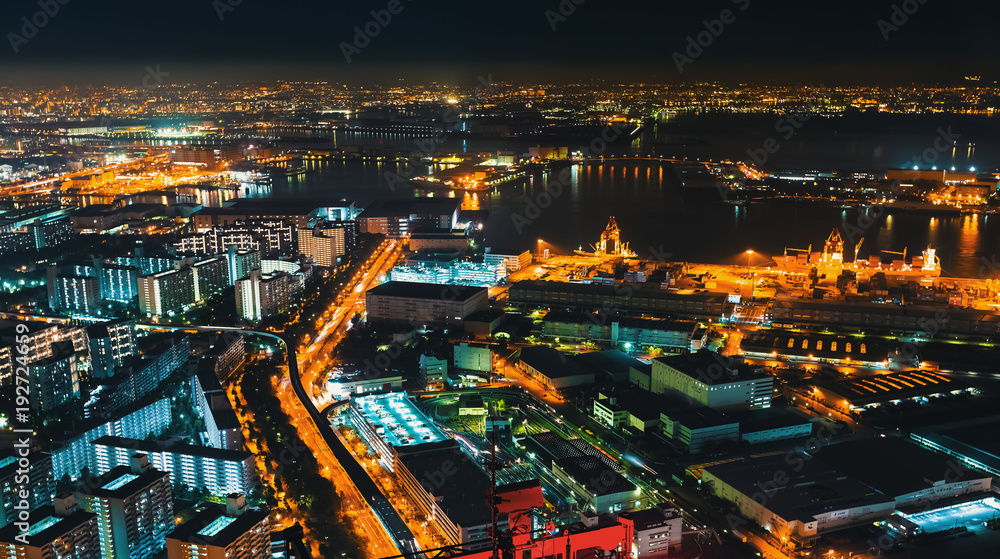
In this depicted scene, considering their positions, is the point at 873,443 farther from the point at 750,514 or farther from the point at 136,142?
the point at 136,142

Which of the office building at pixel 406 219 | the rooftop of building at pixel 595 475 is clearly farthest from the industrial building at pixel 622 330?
the office building at pixel 406 219

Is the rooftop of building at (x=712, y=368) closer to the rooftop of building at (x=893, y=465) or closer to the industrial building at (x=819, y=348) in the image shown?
the industrial building at (x=819, y=348)

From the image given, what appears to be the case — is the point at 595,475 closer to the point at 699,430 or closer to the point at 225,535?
the point at 699,430

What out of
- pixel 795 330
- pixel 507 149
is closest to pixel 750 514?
pixel 795 330

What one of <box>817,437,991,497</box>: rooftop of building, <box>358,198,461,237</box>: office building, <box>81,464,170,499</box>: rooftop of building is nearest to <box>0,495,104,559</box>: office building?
<box>81,464,170,499</box>: rooftop of building

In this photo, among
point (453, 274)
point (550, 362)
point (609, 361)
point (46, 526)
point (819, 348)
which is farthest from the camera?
point (453, 274)

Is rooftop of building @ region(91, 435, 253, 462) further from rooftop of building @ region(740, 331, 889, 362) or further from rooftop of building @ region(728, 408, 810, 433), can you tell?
rooftop of building @ region(740, 331, 889, 362)

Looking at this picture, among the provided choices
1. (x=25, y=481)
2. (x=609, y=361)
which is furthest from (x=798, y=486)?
(x=25, y=481)
